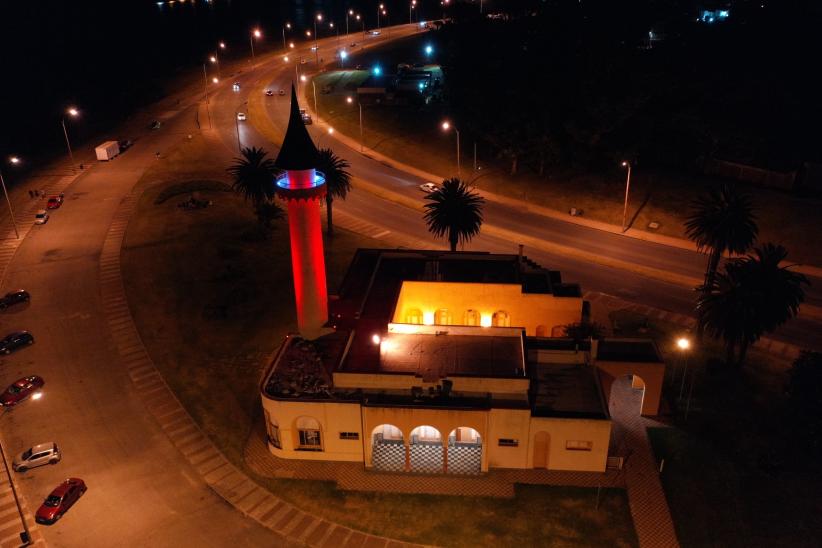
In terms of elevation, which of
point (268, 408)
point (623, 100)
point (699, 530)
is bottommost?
point (699, 530)

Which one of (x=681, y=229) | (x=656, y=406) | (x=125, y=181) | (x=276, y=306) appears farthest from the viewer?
(x=125, y=181)

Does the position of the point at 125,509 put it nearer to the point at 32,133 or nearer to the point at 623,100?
the point at 623,100

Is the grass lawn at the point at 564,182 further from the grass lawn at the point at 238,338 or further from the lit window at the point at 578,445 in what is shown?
the lit window at the point at 578,445

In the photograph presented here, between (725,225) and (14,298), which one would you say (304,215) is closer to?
(725,225)

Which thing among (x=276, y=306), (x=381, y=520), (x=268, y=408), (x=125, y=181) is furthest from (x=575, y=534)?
(x=125, y=181)

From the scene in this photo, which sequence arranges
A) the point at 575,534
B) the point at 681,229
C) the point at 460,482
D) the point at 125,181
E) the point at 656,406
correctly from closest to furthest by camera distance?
the point at 575,534, the point at 460,482, the point at 656,406, the point at 681,229, the point at 125,181

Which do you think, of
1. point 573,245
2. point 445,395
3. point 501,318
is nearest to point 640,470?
point 445,395

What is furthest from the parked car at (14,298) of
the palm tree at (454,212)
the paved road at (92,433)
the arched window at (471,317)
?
the arched window at (471,317)
